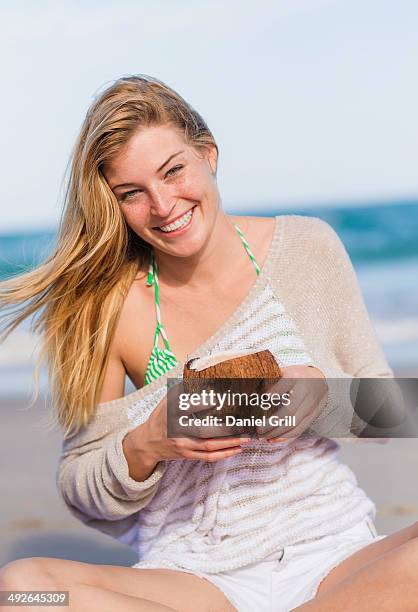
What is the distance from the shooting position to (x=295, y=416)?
7.38 feet

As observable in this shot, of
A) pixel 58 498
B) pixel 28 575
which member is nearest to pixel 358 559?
pixel 28 575

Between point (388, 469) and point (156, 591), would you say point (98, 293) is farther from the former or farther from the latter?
point (388, 469)

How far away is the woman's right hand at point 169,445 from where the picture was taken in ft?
7.07

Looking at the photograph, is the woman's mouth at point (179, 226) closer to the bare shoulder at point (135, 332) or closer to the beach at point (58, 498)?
the bare shoulder at point (135, 332)

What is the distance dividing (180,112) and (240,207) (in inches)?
699

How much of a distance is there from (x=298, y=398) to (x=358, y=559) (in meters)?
0.41

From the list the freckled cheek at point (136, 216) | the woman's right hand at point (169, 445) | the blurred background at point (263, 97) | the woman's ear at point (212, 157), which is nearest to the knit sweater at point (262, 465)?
the woman's right hand at point (169, 445)

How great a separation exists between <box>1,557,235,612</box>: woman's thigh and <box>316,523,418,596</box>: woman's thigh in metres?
0.25

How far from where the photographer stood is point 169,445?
2.19 metres

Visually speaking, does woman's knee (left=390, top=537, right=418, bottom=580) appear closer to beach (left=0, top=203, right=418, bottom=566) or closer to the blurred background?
beach (left=0, top=203, right=418, bottom=566)

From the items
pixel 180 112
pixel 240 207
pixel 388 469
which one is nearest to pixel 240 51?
pixel 240 207

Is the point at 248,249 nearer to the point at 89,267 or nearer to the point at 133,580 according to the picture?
the point at 89,267

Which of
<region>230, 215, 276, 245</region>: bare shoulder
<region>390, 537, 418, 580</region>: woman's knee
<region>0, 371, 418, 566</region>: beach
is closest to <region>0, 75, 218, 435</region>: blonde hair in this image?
<region>230, 215, 276, 245</region>: bare shoulder

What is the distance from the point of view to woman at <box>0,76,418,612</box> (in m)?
2.28
